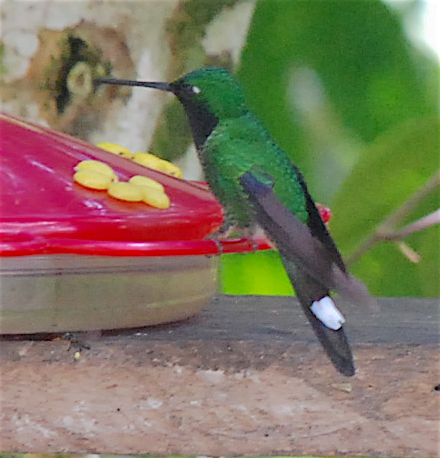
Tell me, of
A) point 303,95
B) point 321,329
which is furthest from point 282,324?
point 303,95

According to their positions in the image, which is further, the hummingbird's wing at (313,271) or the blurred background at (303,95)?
the blurred background at (303,95)

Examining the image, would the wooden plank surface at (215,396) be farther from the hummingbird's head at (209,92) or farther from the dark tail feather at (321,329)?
the hummingbird's head at (209,92)

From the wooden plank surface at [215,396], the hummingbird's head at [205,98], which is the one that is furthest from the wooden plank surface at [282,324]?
the hummingbird's head at [205,98]

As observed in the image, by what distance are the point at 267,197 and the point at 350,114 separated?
393 millimetres

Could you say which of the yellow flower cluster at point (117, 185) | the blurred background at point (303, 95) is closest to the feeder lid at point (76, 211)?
the yellow flower cluster at point (117, 185)

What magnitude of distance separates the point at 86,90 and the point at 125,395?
15.4 inches

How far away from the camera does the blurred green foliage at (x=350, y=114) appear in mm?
740

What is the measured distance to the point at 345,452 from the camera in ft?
1.37

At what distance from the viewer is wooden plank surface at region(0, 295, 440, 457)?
39 cm

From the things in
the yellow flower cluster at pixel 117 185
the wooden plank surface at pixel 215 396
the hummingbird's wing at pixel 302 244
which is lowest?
the wooden plank surface at pixel 215 396

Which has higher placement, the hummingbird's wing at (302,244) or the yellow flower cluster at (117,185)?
the hummingbird's wing at (302,244)

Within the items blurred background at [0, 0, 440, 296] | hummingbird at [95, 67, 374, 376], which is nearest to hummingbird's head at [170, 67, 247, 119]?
hummingbird at [95, 67, 374, 376]

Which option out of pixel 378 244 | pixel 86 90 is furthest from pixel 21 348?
pixel 378 244

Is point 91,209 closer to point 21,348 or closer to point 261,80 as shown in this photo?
point 21,348
